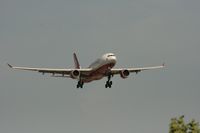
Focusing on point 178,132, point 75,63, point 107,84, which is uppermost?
point 75,63

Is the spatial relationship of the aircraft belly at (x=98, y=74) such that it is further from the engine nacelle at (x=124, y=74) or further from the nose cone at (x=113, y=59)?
the engine nacelle at (x=124, y=74)

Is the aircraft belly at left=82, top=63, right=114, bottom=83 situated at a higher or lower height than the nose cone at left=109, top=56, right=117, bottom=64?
lower

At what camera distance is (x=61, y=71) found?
120750mm

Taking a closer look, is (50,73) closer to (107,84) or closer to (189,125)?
(107,84)

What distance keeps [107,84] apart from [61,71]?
10.5 metres

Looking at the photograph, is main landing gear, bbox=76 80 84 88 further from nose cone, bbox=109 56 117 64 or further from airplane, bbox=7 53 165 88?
nose cone, bbox=109 56 117 64

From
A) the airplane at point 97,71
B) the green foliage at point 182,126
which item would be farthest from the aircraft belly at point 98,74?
the green foliage at point 182,126

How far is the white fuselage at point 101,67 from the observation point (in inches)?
4363

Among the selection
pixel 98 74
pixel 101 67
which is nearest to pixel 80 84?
pixel 98 74

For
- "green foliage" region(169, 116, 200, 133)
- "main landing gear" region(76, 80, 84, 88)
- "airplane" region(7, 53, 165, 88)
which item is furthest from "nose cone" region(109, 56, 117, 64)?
"green foliage" region(169, 116, 200, 133)

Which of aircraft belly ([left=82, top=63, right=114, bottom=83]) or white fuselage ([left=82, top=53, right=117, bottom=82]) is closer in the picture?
white fuselage ([left=82, top=53, right=117, bottom=82])

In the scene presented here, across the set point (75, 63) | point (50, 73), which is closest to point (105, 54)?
point (50, 73)

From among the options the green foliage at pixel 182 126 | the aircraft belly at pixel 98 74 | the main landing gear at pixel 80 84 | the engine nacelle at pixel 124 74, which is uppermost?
the engine nacelle at pixel 124 74

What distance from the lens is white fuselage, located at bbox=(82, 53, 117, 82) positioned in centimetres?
11081
